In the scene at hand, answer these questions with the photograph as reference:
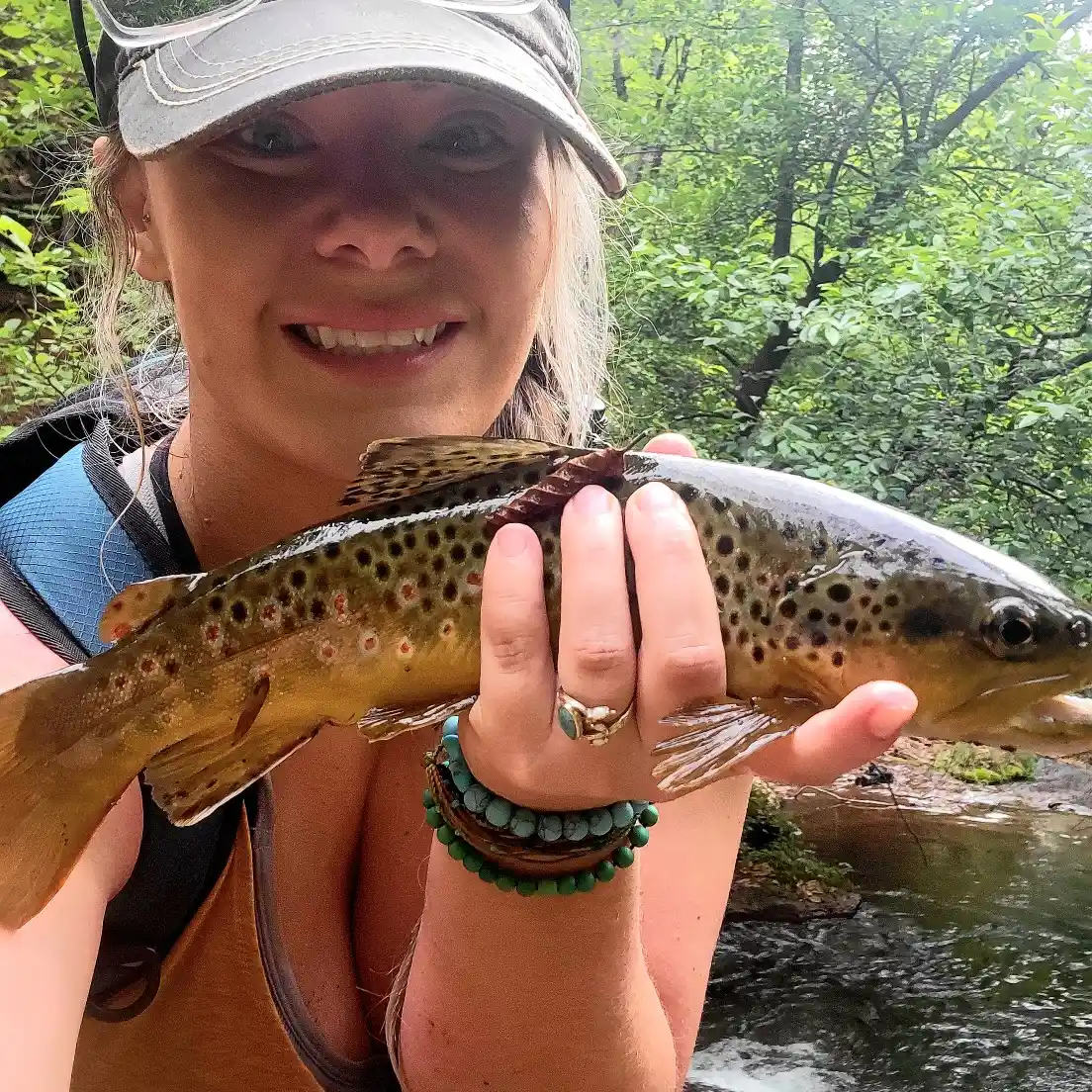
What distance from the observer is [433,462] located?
149 cm

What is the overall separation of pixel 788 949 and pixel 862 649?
5.00m

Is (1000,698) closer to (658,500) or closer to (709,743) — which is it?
(709,743)

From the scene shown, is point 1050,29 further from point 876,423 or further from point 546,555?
point 546,555

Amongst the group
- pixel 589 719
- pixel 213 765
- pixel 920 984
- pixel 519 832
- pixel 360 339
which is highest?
pixel 360 339

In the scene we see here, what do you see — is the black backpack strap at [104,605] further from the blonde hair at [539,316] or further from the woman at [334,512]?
the blonde hair at [539,316]

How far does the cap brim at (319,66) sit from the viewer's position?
139 centimetres

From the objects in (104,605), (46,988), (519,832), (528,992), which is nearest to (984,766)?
(528,992)

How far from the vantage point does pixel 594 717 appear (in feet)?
4.06

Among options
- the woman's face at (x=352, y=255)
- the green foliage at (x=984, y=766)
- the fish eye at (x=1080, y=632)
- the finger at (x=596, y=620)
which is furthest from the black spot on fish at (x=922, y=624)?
the green foliage at (x=984, y=766)

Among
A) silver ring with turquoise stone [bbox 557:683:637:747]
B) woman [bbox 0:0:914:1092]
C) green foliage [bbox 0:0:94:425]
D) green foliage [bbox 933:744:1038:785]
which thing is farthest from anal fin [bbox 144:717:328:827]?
green foliage [bbox 933:744:1038:785]

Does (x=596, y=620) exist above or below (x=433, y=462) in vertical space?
below

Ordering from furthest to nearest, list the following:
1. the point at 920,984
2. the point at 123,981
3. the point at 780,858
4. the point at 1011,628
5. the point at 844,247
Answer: the point at 844,247 < the point at 780,858 < the point at 920,984 < the point at 123,981 < the point at 1011,628

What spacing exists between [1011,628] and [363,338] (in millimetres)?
1080

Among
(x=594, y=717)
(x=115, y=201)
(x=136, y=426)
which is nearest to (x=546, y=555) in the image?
(x=594, y=717)
